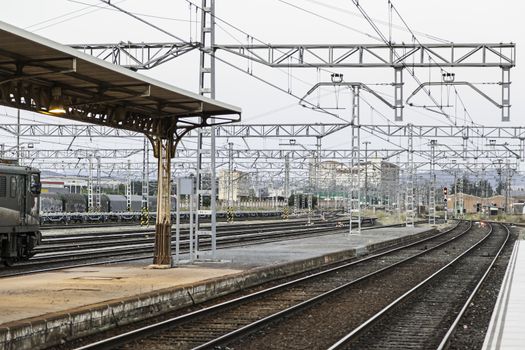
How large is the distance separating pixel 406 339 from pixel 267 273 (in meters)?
9.09

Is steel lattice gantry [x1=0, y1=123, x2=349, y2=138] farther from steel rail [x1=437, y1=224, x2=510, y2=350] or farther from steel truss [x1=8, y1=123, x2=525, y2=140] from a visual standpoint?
steel rail [x1=437, y1=224, x2=510, y2=350]

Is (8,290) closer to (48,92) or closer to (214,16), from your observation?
(48,92)

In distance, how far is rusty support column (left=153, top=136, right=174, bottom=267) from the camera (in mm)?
20641

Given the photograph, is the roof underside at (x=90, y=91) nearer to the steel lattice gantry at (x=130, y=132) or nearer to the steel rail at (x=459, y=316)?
the steel rail at (x=459, y=316)

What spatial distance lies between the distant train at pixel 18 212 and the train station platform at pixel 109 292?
122 inches

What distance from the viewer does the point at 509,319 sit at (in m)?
13.1

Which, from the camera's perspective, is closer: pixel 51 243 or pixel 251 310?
pixel 251 310

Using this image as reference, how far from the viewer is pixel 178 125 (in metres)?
21.3

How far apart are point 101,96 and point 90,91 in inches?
10.7

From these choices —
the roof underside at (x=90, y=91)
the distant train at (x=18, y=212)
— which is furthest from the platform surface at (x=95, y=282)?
the roof underside at (x=90, y=91)

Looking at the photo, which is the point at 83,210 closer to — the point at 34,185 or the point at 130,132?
the point at 130,132

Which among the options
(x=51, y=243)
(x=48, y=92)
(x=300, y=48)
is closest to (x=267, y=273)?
(x=300, y=48)

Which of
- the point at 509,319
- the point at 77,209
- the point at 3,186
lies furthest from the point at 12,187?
the point at 77,209

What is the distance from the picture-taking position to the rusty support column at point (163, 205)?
67.7ft
